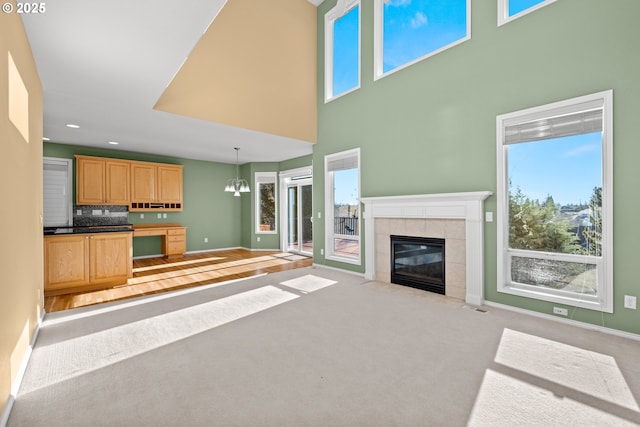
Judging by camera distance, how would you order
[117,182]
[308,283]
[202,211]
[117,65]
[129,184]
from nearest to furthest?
[117,65] → [308,283] → [117,182] → [129,184] → [202,211]

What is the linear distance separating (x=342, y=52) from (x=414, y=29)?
1.60 metres

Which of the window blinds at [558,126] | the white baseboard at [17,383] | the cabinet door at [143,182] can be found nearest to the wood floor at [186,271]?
the white baseboard at [17,383]

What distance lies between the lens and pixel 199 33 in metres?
2.38

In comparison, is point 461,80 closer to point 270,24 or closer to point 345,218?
point 345,218

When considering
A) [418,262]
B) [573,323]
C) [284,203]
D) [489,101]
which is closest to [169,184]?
[284,203]

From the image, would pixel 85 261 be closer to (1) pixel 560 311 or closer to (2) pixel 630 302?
(1) pixel 560 311

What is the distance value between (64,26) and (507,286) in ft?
16.6

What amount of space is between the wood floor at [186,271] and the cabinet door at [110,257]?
7.5 inches

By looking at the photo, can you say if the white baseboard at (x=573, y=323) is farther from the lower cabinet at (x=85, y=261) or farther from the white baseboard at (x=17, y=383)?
the lower cabinet at (x=85, y=261)

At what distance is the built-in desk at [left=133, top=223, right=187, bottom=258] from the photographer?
684cm

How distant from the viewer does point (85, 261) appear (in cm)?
420

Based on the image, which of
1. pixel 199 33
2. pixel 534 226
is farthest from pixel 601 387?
pixel 199 33

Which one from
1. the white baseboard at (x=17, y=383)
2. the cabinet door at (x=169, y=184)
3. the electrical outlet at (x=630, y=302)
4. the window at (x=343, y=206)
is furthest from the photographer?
the cabinet door at (x=169, y=184)

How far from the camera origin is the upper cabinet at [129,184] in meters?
5.97
